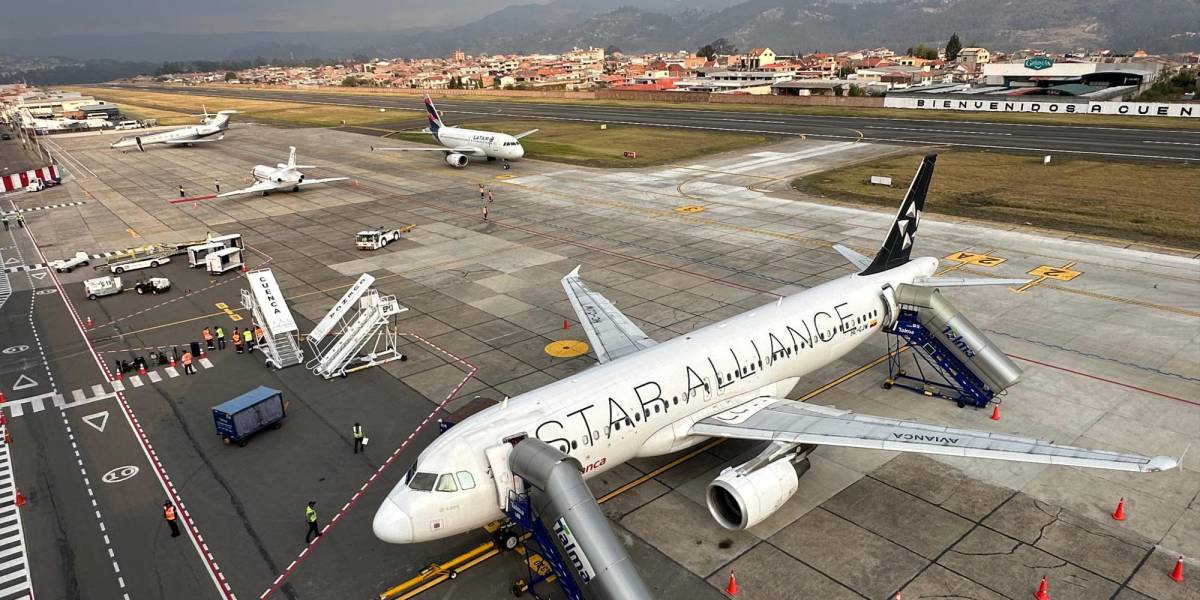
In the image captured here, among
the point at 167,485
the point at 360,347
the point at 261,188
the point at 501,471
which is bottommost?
the point at 167,485

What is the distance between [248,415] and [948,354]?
30.4m

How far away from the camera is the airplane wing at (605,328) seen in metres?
29.8

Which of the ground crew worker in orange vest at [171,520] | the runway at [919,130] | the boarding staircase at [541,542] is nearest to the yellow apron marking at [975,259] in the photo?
the boarding staircase at [541,542]

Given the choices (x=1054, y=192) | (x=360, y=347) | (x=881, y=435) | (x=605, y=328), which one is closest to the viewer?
(x=881, y=435)

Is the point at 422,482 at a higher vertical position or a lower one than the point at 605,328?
lower

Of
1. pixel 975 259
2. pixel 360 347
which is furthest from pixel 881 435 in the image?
pixel 975 259

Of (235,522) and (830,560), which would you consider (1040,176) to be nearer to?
(830,560)

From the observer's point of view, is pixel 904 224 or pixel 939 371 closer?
pixel 939 371

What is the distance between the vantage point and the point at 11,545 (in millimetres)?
22859

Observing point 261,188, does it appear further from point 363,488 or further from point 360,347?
point 363,488

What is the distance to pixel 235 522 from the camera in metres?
23.8

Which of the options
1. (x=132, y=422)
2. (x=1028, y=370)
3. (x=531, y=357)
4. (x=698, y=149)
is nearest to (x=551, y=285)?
(x=531, y=357)

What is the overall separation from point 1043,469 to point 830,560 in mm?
10787

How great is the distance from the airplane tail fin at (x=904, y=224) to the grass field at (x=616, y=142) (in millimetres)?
62006
